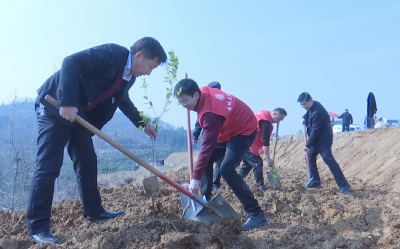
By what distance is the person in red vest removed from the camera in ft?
19.7

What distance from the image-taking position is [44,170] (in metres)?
2.83

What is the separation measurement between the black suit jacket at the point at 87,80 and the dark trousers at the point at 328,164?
13.9 feet

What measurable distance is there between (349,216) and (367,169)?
5861 millimetres

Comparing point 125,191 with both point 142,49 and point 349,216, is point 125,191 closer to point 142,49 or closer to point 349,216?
Answer: point 142,49

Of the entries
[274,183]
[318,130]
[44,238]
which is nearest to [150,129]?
[44,238]

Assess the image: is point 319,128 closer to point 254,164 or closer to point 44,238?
point 254,164

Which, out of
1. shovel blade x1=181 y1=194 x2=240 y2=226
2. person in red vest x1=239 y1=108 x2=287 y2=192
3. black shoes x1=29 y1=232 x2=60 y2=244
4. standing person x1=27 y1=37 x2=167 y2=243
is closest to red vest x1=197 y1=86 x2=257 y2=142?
standing person x1=27 y1=37 x2=167 y2=243

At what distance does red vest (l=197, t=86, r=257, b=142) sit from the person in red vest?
221 cm

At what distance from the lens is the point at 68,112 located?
273 cm

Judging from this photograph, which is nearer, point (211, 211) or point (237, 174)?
point (211, 211)

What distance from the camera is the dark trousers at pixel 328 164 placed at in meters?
5.97

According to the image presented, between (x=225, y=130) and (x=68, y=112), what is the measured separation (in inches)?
66.2

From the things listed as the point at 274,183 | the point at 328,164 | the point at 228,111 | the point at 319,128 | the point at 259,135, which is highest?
the point at 228,111

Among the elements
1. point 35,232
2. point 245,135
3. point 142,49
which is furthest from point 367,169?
point 35,232
